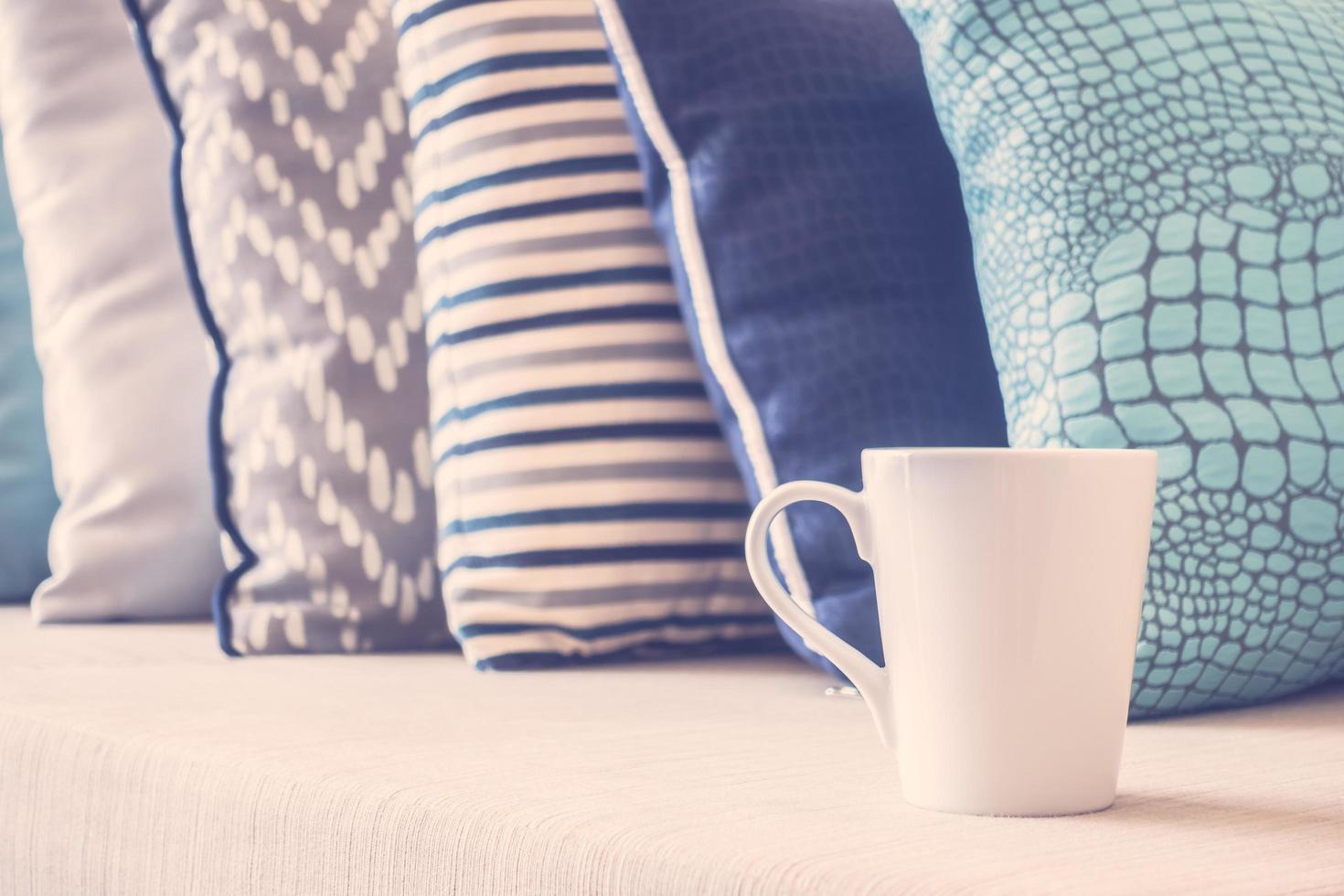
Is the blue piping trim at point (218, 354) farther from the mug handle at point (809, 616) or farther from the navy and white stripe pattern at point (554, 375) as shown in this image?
the mug handle at point (809, 616)

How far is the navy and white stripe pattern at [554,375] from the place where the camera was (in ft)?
2.81

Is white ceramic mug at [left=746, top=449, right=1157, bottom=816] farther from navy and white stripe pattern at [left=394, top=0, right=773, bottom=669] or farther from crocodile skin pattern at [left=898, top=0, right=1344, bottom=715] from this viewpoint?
navy and white stripe pattern at [left=394, top=0, right=773, bottom=669]

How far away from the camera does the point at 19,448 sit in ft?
4.09

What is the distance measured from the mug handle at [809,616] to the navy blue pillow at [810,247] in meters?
0.25

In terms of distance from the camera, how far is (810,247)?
791 millimetres

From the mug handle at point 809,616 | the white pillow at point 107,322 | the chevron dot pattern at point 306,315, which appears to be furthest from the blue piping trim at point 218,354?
the mug handle at point 809,616

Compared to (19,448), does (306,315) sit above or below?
above

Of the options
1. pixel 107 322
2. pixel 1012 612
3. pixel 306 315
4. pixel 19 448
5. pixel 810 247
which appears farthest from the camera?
pixel 19 448

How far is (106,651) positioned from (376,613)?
180 mm

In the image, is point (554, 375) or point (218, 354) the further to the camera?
point (218, 354)

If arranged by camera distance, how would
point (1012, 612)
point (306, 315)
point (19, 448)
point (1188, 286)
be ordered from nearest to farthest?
1. point (1012, 612)
2. point (1188, 286)
3. point (306, 315)
4. point (19, 448)

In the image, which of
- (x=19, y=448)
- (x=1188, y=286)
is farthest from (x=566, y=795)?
(x=19, y=448)

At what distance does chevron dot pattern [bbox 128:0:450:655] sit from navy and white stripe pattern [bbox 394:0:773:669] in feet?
0.25

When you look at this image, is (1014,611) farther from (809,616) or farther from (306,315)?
(306,315)
